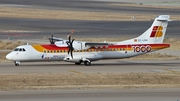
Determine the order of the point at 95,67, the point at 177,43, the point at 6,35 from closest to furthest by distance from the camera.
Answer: the point at 95,67, the point at 177,43, the point at 6,35

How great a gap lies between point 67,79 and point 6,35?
36.1 metres

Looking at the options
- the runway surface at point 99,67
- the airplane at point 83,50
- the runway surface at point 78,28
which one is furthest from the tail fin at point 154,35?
the runway surface at point 78,28

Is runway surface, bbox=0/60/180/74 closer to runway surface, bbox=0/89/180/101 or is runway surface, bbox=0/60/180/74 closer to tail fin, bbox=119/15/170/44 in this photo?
tail fin, bbox=119/15/170/44

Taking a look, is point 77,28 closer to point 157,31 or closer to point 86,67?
point 157,31

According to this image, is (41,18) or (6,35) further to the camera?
(41,18)

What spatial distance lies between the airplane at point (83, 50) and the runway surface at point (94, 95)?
14.1m

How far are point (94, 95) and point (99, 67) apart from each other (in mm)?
14873

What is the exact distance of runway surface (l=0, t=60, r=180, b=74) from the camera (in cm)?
4141

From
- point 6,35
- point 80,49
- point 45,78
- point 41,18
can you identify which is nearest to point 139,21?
point 41,18

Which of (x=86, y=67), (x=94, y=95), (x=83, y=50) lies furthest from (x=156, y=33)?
(x=94, y=95)

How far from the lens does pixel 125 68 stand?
4316cm

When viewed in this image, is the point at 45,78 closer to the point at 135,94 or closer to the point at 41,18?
the point at 135,94

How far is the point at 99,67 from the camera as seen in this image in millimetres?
44250

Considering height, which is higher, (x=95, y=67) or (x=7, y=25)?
(x=7, y=25)
